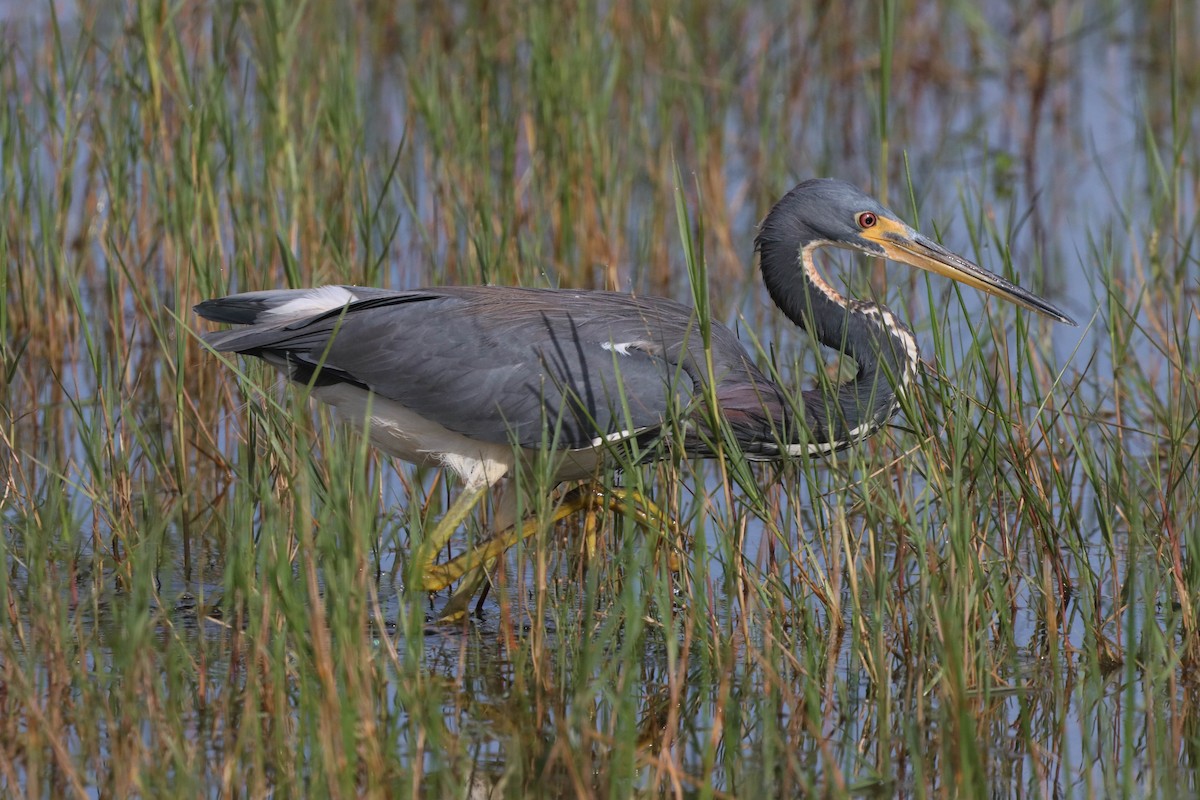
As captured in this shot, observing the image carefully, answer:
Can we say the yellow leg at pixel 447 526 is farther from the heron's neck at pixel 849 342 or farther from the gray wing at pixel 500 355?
the heron's neck at pixel 849 342

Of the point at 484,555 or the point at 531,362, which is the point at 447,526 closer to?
the point at 484,555

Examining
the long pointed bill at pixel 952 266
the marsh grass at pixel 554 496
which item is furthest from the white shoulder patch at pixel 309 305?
the long pointed bill at pixel 952 266

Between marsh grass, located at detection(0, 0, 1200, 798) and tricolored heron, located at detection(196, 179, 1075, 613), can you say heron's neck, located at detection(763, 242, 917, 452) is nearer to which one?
tricolored heron, located at detection(196, 179, 1075, 613)

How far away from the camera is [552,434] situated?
448 centimetres

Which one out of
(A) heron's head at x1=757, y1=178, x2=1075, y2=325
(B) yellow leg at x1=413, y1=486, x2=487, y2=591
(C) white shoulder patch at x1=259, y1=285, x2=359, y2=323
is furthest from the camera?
(A) heron's head at x1=757, y1=178, x2=1075, y2=325

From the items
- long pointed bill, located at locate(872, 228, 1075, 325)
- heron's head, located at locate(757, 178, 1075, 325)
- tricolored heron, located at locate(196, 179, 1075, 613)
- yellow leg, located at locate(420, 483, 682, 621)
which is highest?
heron's head, located at locate(757, 178, 1075, 325)

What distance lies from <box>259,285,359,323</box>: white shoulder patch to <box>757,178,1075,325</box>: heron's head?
1.16 metres

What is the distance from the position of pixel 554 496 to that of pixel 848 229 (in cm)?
109

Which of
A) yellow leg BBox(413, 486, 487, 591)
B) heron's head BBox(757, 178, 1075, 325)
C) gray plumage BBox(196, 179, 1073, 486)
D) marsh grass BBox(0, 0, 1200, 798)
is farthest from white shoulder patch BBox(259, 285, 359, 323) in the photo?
heron's head BBox(757, 178, 1075, 325)

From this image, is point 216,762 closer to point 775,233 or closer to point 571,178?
point 775,233

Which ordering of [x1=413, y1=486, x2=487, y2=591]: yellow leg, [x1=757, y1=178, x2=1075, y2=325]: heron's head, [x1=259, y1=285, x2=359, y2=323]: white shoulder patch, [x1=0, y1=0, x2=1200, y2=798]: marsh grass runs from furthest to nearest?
[x1=757, y1=178, x2=1075, y2=325]: heron's head → [x1=259, y1=285, x2=359, y2=323]: white shoulder patch → [x1=413, y1=486, x2=487, y2=591]: yellow leg → [x1=0, y1=0, x2=1200, y2=798]: marsh grass

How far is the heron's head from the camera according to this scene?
15.6 feet

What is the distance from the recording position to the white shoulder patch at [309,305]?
4.61 metres

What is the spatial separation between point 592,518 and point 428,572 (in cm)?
45
